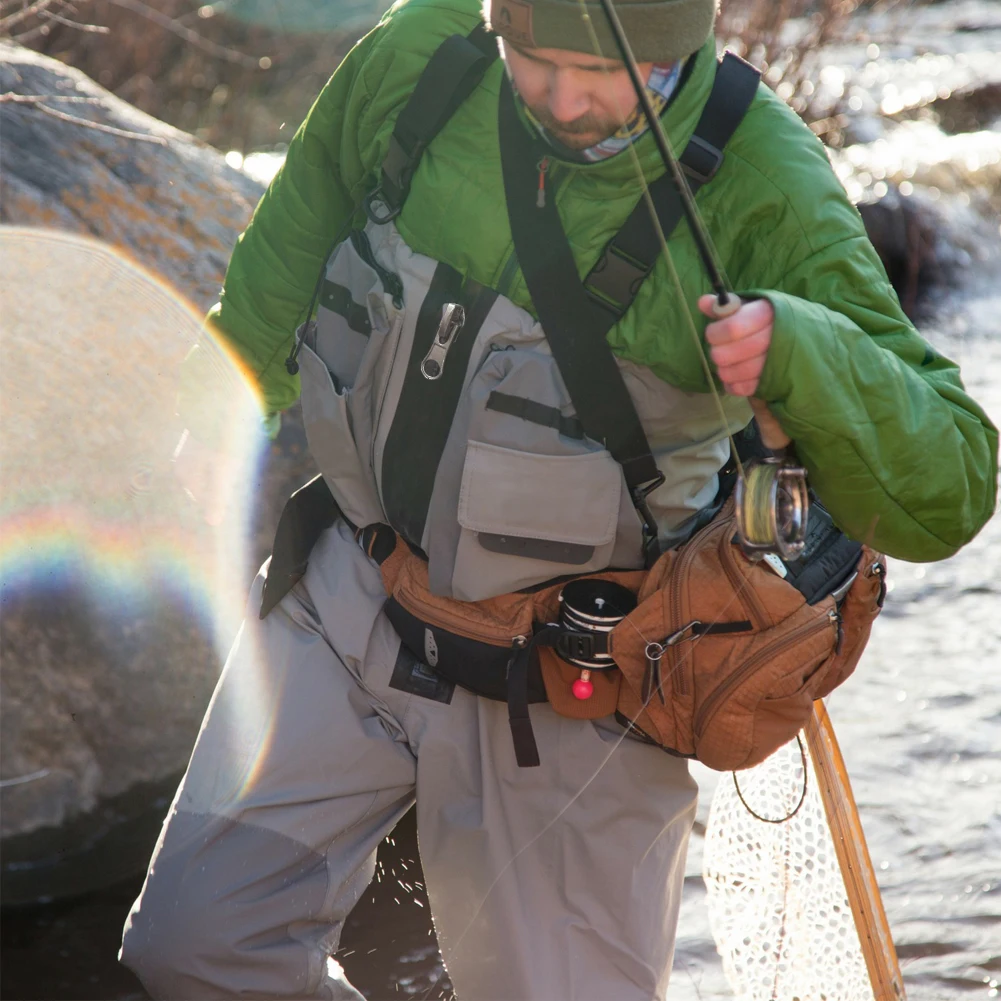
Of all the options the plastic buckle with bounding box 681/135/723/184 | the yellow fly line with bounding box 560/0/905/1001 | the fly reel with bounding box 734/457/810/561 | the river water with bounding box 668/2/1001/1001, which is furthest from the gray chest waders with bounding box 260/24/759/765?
the river water with bounding box 668/2/1001/1001

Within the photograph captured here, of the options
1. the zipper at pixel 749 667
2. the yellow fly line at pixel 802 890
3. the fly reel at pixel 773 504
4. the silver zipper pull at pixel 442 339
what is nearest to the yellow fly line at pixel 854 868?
the yellow fly line at pixel 802 890

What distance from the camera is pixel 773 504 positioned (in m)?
1.95

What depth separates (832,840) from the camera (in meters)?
2.70

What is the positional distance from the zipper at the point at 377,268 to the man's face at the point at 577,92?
0.37 metres

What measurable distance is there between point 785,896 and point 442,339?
1.52 meters

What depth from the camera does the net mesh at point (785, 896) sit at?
110 inches

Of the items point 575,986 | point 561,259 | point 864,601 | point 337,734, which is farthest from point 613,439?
point 575,986

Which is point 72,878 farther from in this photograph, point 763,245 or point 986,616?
point 986,616

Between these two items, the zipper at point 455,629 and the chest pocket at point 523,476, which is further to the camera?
the zipper at point 455,629

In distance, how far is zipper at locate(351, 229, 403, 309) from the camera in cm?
222

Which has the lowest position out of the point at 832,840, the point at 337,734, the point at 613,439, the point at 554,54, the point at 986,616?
the point at 986,616

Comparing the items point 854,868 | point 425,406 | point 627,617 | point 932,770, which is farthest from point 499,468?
point 932,770

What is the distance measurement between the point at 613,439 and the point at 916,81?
15.0 metres

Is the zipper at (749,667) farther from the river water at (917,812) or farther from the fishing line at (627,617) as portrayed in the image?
the river water at (917,812)
